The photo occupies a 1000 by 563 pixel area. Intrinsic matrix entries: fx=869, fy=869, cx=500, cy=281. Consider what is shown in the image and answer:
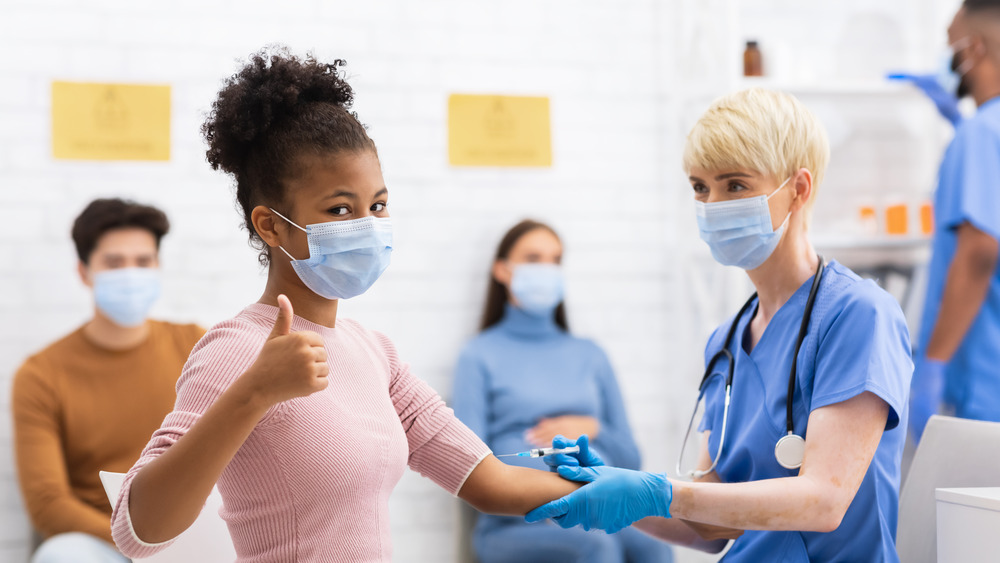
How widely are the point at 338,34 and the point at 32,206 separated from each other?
1.08 m

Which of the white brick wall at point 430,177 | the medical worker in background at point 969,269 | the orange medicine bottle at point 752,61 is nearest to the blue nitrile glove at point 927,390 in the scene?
the medical worker in background at point 969,269

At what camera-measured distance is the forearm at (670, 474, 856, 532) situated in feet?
4.00

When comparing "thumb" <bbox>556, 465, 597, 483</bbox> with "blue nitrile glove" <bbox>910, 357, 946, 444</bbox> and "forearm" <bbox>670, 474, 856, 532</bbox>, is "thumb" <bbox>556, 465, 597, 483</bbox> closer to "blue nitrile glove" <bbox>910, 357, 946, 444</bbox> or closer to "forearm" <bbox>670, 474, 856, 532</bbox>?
"forearm" <bbox>670, 474, 856, 532</bbox>

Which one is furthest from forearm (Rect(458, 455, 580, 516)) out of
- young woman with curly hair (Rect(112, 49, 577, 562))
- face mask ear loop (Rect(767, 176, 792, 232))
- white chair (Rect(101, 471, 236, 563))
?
face mask ear loop (Rect(767, 176, 792, 232))

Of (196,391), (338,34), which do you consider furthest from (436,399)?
(338,34)

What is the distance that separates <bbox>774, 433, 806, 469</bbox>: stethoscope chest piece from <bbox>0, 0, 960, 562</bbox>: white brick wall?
1.51 metres

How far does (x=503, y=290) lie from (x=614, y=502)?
1667mm

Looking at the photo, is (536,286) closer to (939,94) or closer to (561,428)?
(561,428)

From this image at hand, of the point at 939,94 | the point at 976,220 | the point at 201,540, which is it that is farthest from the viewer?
the point at 939,94

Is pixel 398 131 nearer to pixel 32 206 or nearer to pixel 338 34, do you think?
pixel 338 34

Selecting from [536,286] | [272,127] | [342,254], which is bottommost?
[536,286]

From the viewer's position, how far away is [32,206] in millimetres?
2605

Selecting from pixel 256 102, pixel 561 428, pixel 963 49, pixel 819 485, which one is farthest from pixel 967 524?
pixel 963 49

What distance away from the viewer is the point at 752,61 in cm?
289
